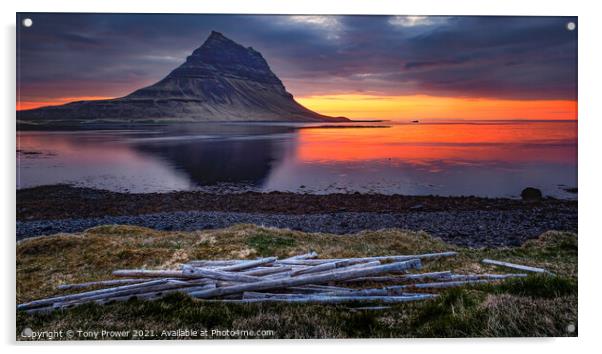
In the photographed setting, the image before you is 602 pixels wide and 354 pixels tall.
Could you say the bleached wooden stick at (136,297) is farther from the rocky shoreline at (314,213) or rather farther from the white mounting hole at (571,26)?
the white mounting hole at (571,26)

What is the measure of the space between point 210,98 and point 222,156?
86.2 inches

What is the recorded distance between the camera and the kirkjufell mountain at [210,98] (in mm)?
9312

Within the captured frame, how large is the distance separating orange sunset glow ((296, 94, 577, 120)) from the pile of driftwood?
13.4 feet

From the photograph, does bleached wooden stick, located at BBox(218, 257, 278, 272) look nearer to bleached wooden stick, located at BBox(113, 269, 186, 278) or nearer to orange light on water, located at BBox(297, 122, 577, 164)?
bleached wooden stick, located at BBox(113, 269, 186, 278)

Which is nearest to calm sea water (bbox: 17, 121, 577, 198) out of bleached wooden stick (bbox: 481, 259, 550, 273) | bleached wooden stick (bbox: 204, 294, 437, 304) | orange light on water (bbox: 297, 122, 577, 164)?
orange light on water (bbox: 297, 122, 577, 164)

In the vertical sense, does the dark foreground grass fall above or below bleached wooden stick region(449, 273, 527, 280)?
below

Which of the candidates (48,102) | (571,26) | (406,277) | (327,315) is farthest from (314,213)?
(571,26)

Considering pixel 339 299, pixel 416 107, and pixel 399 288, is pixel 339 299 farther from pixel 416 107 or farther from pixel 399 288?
pixel 416 107

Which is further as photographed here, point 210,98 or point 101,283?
point 210,98

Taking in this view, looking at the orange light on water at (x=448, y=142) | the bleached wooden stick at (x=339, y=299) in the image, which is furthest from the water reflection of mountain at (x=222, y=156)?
the bleached wooden stick at (x=339, y=299)

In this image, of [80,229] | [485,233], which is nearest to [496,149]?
[485,233]

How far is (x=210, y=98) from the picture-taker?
→ 38.4 feet

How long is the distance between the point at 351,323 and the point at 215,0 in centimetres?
670

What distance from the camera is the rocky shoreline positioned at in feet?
29.5
